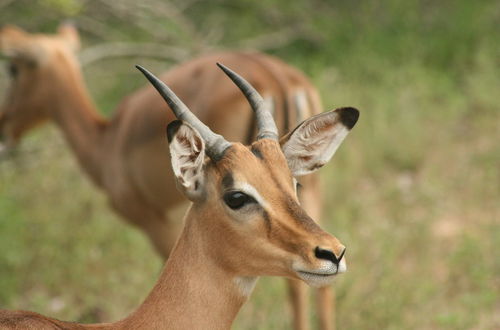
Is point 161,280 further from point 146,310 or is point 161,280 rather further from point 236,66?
point 236,66

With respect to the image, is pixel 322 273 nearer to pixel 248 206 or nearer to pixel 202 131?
pixel 248 206

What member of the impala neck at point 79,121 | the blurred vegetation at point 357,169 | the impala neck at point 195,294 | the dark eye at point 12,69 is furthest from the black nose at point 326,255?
the dark eye at point 12,69

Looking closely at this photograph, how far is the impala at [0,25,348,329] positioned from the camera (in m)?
5.43

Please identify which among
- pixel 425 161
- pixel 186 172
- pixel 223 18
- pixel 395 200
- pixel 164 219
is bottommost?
pixel 186 172

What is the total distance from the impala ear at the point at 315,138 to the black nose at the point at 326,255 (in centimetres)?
65

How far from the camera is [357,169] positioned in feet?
25.9

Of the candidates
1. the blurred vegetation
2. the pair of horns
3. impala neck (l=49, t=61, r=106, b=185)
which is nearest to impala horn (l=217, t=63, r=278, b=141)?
the pair of horns

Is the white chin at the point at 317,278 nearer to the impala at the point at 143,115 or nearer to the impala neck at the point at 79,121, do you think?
the impala at the point at 143,115

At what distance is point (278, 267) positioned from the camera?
3.13 m

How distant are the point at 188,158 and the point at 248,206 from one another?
0.32m

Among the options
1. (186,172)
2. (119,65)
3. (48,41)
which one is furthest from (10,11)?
(186,172)

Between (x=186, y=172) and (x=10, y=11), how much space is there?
6420 millimetres

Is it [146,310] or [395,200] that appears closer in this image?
[146,310]

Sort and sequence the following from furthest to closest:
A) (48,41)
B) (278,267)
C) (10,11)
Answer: (10,11) → (48,41) → (278,267)
